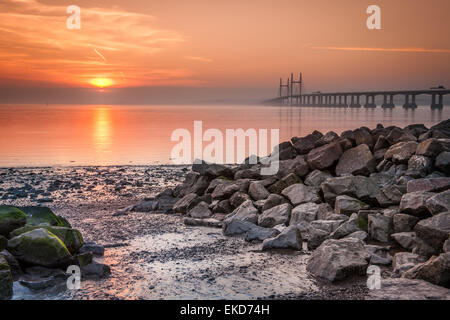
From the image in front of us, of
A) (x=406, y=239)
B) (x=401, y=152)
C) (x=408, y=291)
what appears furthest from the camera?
(x=401, y=152)

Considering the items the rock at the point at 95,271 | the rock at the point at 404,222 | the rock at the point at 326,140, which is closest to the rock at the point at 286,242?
the rock at the point at 404,222

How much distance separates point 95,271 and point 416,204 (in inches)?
234

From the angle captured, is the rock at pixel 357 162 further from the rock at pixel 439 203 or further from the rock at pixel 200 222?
the rock at pixel 200 222

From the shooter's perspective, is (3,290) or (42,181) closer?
(3,290)

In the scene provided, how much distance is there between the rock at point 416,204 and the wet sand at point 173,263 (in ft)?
7.08

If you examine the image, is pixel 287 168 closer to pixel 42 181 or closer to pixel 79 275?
pixel 79 275

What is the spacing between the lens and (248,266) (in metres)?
7.64

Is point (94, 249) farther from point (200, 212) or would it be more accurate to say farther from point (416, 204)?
point (416, 204)

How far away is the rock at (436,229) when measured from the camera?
7434 millimetres

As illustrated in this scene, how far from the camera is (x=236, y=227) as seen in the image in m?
9.80

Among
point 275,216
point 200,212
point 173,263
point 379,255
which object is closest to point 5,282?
point 173,263

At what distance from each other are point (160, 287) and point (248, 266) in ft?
5.49

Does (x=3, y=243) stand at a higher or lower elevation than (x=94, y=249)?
higher
